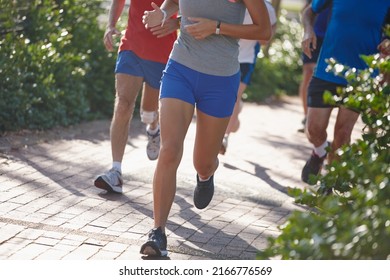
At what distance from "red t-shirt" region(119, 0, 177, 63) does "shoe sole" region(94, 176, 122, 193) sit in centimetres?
102

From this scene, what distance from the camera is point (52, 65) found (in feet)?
32.9

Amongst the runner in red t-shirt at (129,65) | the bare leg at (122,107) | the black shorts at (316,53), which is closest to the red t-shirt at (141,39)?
the runner in red t-shirt at (129,65)

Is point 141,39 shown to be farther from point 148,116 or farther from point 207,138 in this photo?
point 207,138

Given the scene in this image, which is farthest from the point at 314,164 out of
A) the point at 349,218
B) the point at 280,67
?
the point at 280,67

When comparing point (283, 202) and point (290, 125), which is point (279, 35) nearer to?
point (290, 125)

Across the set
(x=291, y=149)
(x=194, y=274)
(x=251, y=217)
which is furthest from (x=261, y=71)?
(x=194, y=274)

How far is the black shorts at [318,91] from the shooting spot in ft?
24.2

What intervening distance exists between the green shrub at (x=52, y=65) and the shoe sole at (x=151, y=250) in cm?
395

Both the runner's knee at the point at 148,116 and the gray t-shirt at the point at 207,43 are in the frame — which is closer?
the gray t-shirt at the point at 207,43

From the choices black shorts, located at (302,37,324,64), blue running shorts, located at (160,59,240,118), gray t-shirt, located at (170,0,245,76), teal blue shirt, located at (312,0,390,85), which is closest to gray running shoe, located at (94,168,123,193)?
blue running shorts, located at (160,59,240,118)

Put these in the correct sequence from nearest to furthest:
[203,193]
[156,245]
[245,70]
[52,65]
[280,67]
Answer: [156,245]
[203,193]
[245,70]
[52,65]
[280,67]

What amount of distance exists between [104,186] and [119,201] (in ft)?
0.62

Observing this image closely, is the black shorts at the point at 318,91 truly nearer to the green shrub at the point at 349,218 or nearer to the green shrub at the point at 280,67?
the green shrub at the point at 349,218

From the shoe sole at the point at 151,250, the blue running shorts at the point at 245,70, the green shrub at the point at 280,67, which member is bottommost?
the green shrub at the point at 280,67
